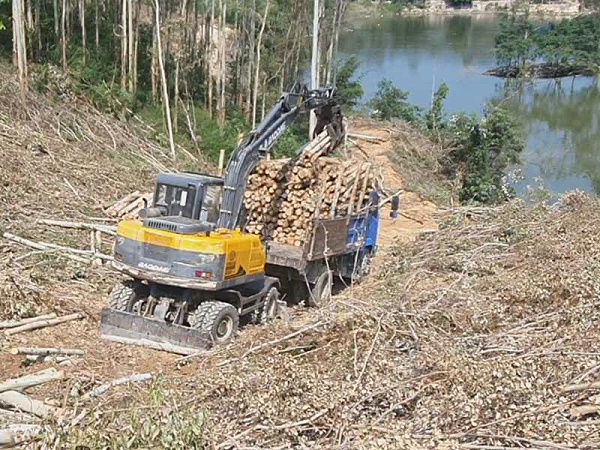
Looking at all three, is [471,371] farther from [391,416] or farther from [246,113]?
[246,113]

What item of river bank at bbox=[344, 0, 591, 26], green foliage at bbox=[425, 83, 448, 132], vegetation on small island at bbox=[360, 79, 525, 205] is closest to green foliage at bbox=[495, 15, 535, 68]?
river bank at bbox=[344, 0, 591, 26]

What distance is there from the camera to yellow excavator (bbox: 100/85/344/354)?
8742mm

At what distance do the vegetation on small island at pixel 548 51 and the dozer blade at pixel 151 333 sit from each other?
156 ft

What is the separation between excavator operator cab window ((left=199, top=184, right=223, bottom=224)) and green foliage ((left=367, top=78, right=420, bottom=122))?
2016cm

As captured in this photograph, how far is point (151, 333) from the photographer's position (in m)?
8.95

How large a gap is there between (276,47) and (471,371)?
23484mm

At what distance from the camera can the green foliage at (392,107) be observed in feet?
96.9

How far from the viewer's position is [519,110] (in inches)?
1665

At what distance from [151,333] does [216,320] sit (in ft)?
2.48

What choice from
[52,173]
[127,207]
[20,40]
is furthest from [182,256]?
[20,40]

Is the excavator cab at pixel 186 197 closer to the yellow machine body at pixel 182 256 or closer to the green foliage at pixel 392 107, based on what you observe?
the yellow machine body at pixel 182 256

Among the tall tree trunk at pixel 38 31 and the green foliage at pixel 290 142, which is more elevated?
the tall tree trunk at pixel 38 31

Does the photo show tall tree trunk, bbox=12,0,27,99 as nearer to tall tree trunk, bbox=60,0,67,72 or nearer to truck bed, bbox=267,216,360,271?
tall tree trunk, bbox=60,0,67,72

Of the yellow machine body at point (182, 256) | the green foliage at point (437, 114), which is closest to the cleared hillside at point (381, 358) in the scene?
the yellow machine body at point (182, 256)
